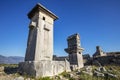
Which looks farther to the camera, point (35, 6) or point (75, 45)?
point (75, 45)

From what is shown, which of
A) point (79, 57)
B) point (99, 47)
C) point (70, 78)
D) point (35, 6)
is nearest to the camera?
point (70, 78)

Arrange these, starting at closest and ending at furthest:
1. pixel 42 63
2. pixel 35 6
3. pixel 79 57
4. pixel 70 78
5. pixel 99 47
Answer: pixel 42 63 → pixel 70 78 → pixel 35 6 → pixel 79 57 → pixel 99 47

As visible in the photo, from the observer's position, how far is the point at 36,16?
9797mm

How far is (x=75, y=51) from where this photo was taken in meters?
11.6

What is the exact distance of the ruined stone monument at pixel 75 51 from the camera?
1141 centimetres

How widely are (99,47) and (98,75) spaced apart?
13663mm

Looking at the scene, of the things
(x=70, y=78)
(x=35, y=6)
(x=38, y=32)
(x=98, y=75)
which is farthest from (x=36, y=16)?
(x=98, y=75)

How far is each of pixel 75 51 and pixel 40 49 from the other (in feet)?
16.0

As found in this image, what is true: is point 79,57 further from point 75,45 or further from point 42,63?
point 42,63

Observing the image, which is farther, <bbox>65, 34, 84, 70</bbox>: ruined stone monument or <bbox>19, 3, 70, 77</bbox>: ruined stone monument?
<bbox>65, 34, 84, 70</bbox>: ruined stone monument

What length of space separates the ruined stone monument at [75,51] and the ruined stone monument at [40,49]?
1581 mm

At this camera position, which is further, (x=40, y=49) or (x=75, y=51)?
(x=75, y=51)

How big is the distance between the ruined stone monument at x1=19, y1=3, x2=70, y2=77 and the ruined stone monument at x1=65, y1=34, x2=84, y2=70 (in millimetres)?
1581

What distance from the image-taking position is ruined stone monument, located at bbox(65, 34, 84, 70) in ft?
37.4
